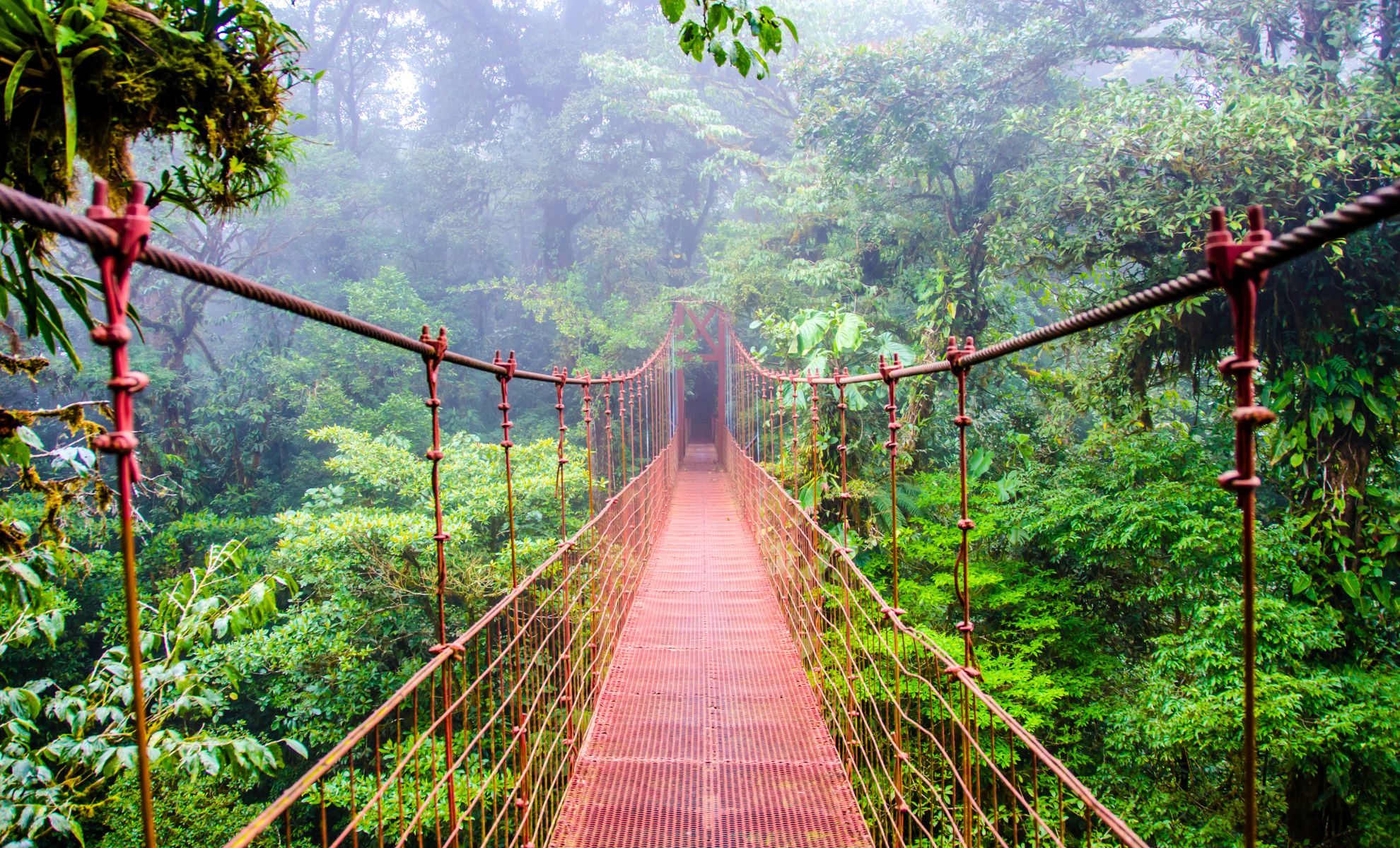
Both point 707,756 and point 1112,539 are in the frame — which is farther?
point 1112,539

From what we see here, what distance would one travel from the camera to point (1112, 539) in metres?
4.72

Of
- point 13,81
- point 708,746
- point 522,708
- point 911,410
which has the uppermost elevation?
point 13,81

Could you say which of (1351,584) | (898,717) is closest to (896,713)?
(898,717)

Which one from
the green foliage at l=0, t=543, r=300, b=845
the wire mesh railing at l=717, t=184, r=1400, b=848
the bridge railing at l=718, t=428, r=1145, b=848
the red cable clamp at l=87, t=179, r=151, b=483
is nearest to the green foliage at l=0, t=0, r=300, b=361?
the red cable clamp at l=87, t=179, r=151, b=483

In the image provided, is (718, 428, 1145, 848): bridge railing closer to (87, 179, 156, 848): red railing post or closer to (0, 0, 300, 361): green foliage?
(87, 179, 156, 848): red railing post

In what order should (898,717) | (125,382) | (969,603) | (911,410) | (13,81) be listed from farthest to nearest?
(911,410), (969,603), (898,717), (13,81), (125,382)

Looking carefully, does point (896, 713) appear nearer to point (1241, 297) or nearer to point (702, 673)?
point (1241, 297)

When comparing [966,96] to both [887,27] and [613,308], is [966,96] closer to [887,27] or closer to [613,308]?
[887,27]

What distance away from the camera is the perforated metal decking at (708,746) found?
1892 mm

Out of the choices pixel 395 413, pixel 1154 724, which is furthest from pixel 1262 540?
pixel 395 413

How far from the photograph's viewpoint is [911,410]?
579 cm

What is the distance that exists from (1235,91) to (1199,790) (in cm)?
405

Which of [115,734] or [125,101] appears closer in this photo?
[125,101]

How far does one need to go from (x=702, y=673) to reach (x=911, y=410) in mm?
3439
